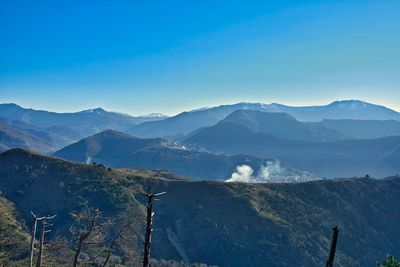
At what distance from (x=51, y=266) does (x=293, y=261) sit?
10659 centimetres

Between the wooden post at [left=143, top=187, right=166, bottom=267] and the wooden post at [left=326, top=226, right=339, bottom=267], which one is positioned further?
the wooden post at [left=143, top=187, right=166, bottom=267]

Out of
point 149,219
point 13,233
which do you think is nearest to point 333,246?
point 149,219

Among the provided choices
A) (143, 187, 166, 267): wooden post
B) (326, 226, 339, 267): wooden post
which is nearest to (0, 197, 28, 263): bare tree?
(143, 187, 166, 267): wooden post

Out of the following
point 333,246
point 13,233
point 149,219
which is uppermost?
point 149,219

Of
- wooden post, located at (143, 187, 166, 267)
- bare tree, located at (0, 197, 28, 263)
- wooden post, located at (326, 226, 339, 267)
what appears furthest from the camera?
bare tree, located at (0, 197, 28, 263)

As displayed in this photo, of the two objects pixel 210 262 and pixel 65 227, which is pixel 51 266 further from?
pixel 210 262

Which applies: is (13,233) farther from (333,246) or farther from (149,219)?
(333,246)

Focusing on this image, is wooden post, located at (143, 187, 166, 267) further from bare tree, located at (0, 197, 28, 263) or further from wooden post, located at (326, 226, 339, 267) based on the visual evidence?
bare tree, located at (0, 197, 28, 263)

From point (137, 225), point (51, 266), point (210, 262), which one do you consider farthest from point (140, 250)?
point (51, 266)

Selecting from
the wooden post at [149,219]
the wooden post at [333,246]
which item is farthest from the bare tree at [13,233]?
the wooden post at [333,246]

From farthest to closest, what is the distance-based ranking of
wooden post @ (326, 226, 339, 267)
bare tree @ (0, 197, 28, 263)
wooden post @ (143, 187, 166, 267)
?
bare tree @ (0, 197, 28, 263) → wooden post @ (143, 187, 166, 267) → wooden post @ (326, 226, 339, 267)

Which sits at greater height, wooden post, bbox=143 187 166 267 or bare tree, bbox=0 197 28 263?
wooden post, bbox=143 187 166 267

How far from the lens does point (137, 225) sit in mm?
198625

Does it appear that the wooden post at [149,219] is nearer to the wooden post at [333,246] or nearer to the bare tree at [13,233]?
the wooden post at [333,246]
